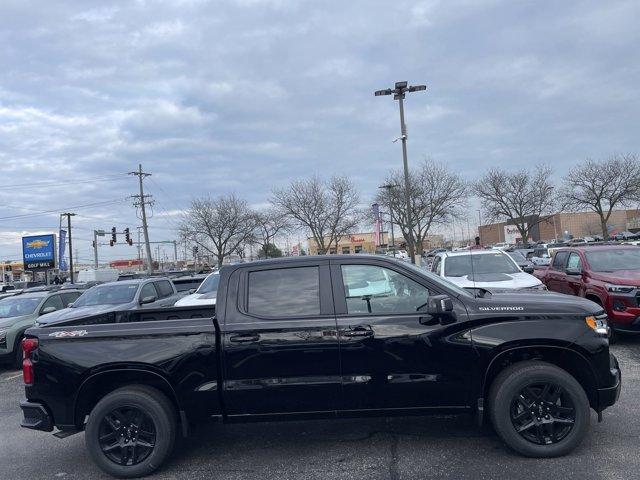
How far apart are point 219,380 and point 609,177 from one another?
4067cm

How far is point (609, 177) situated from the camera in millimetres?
38344

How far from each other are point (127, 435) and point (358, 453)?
2035 mm

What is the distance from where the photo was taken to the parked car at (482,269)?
1012 centimetres

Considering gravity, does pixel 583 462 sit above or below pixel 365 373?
below

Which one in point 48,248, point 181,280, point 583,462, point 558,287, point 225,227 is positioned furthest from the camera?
point 225,227

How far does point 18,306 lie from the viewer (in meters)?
11.8

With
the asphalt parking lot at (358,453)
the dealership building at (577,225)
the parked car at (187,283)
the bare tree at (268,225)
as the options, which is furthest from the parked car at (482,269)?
the dealership building at (577,225)

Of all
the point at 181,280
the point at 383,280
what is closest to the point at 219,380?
the point at 383,280

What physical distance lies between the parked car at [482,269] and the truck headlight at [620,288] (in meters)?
1.37

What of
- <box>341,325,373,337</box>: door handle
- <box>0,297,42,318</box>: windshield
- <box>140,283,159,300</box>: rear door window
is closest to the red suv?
<box>341,325,373,337</box>: door handle

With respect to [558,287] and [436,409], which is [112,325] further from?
[558,287]

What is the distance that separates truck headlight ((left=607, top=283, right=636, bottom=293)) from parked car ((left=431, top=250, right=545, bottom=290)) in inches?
53.8

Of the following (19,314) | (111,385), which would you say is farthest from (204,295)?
(111,385)

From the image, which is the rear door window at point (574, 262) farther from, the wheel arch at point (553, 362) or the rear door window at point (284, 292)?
the rear door window at point (284, 292)
